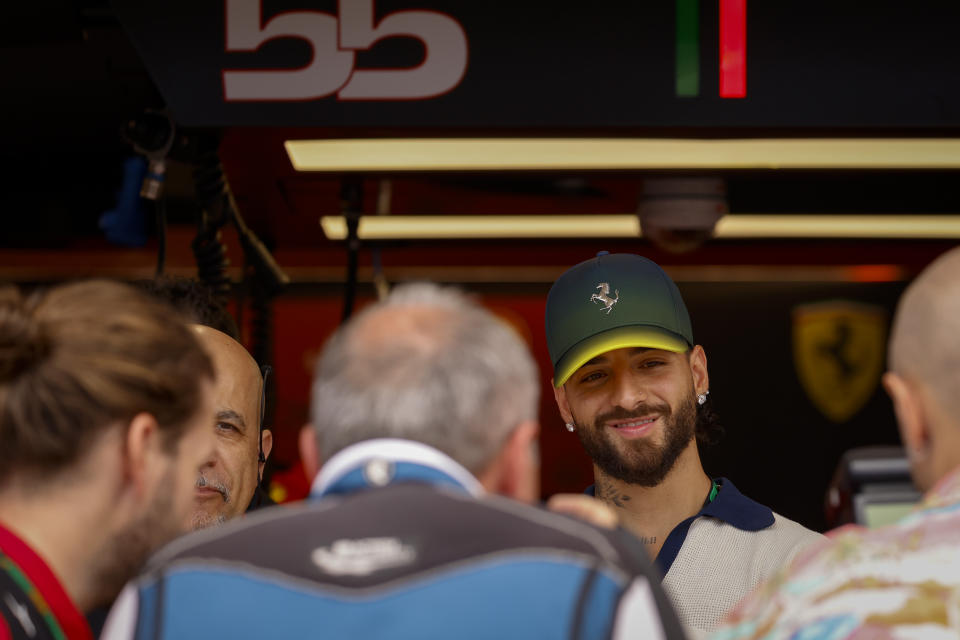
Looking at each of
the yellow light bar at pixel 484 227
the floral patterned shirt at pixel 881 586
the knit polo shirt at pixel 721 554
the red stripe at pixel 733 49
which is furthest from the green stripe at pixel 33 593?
the yellow light bar at pixel 484 227

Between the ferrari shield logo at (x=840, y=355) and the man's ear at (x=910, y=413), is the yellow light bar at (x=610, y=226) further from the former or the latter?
the man's ear at (x=910, y=413)

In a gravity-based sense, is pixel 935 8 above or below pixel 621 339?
above

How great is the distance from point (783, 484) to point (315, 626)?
11.4 ft

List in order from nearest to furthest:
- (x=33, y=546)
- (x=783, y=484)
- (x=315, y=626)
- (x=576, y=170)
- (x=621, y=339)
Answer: (x=315, y=626), (x=33, y=546), (x=621, y=339), (x=576, y=170), (x=783, y=484)

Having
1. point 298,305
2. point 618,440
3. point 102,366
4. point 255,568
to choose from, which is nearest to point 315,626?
point 255,568

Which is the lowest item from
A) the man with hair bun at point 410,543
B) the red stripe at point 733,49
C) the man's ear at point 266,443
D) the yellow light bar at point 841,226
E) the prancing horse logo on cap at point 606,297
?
the man's ear at point 266,443

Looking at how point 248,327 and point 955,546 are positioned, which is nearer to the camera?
point 955,546

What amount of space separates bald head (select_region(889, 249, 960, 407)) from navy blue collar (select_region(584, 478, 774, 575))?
90 cm

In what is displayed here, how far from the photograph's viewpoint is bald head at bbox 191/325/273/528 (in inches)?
88.7

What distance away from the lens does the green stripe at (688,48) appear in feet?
7.77

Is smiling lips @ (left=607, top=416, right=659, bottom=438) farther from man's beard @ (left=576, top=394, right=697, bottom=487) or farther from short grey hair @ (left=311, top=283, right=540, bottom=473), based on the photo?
short grey hair @ (left=311, top=283, right=540, bottom=473)

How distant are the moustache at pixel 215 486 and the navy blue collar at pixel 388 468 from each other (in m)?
1.12

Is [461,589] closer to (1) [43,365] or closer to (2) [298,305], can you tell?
(1) [43,365]

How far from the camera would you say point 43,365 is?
1300 millimetres
